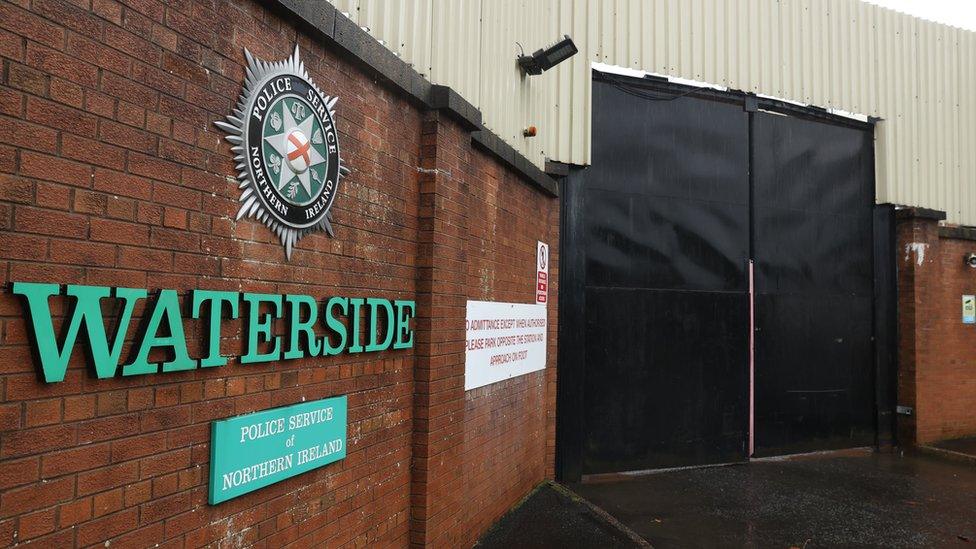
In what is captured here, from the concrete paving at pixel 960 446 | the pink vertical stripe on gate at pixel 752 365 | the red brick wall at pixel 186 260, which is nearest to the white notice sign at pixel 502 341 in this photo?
the red brick wall at pixel 186 260

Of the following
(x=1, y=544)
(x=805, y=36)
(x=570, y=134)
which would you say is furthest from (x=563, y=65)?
(x=1, y=544)

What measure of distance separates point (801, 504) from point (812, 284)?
11.2ft

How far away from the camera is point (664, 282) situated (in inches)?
307

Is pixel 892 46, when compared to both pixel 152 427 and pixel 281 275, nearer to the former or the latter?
pixel 281 275

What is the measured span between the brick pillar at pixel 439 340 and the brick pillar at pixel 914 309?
7.79 meters

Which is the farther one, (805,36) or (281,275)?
(805,36)

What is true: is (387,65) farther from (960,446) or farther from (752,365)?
(960,446)

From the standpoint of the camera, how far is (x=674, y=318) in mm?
7812

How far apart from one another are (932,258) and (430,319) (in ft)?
28.6

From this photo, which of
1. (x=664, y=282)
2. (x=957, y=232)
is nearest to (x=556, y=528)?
Result: (x=664, y=282)

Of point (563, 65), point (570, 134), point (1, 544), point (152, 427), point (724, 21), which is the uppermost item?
point (724, 21)

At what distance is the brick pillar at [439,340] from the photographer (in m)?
4.01

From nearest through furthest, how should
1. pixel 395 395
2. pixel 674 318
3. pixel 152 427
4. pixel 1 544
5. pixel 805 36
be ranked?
pixel 1 544 → pixel 152 427 → pixel 395 395 → pixel 674 318 → pixel 805 36

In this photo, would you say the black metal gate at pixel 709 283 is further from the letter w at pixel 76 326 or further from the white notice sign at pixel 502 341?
the letter w at pixel 76 326
